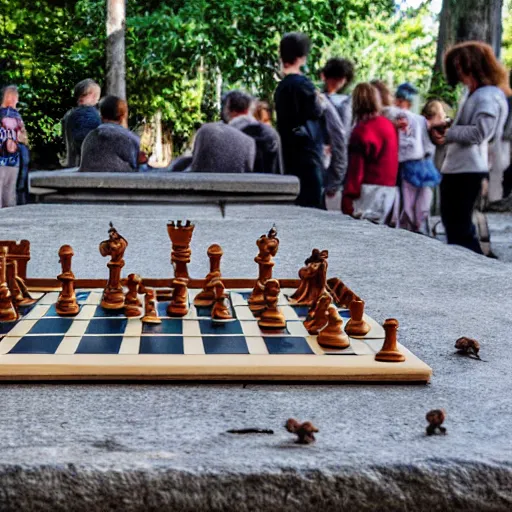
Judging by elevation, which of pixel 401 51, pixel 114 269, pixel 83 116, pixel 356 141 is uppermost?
pixel 401 51

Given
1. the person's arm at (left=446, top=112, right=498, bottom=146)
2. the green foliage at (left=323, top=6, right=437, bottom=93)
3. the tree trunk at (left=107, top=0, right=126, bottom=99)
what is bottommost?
the person's arm at (left=446, top=112, right=498, bottom=146)

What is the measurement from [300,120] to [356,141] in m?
0.47

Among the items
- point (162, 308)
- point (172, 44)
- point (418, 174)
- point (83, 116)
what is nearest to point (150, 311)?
point (162, 308)

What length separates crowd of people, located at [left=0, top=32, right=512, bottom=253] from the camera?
4.90 m

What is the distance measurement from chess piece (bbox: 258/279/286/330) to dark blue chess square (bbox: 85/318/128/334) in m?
0.27

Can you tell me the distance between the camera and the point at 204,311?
185 cm

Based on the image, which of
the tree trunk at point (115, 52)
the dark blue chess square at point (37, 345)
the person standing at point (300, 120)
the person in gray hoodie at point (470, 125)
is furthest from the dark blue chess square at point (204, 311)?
the tree trunk at point (115, 52)

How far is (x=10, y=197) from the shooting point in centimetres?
787

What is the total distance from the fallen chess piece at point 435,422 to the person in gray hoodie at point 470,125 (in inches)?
151

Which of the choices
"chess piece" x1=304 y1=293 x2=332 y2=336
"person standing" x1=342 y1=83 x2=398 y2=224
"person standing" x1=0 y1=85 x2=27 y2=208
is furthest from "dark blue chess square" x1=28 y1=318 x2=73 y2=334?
"person standing" x1=0 y1=85 x2=27 y2=208

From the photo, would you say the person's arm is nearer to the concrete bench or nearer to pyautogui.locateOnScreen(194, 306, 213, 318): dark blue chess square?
the concrete bench

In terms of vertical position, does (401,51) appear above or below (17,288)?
above

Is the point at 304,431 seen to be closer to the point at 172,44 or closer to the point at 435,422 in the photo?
the point at 435,422

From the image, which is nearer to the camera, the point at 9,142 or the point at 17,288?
the point at 17,288
